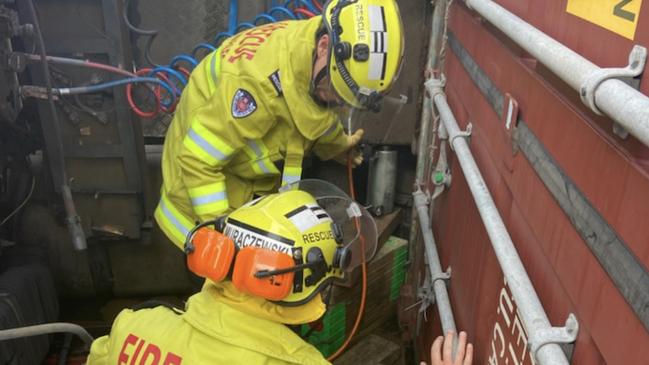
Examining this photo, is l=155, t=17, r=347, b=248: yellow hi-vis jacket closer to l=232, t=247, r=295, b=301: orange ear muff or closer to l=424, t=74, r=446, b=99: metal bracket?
l=424, t=74, r=446, b=99: metal bracket

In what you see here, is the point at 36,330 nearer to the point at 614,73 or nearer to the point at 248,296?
the point at 248,296

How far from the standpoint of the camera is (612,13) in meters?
0.99

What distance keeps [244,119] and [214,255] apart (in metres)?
0.96

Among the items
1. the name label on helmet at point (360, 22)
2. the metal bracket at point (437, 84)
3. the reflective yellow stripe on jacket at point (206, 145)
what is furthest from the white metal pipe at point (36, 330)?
the metal bracket at point (437, 84)

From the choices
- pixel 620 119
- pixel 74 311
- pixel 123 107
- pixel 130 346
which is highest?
pixel 620 119

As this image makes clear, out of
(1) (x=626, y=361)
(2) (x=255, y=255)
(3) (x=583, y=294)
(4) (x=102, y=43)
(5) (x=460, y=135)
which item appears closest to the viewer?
(1) (x=626, y=361)

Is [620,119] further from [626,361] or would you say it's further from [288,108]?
[288,108]

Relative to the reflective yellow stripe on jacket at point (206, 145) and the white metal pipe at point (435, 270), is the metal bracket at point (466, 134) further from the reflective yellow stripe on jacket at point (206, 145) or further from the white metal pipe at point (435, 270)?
the reflective yellow stripe on jacket at point (206, 145)

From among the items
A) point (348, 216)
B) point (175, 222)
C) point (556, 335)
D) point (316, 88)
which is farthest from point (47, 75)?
point (556, 335)

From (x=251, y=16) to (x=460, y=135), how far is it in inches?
88.5

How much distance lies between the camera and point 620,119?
0.77 metres

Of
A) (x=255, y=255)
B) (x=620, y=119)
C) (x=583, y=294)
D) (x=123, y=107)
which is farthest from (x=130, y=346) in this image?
(x=123, y=107)

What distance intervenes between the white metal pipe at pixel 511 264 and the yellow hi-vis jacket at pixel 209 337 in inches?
28.8

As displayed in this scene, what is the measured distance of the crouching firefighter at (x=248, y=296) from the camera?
1.73 m
